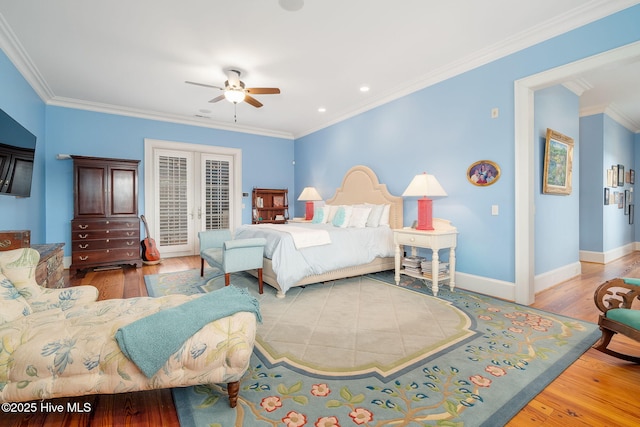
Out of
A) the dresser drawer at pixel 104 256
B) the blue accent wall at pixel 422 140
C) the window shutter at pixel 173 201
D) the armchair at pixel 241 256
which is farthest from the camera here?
the window shutter at pixel 173 201

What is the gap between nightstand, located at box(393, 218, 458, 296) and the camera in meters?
3.45

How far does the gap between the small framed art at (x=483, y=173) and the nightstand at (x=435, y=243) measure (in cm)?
64

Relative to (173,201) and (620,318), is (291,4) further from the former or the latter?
(173,201)

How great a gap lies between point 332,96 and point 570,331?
4.30 metres

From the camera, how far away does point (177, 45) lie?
329 centimetres

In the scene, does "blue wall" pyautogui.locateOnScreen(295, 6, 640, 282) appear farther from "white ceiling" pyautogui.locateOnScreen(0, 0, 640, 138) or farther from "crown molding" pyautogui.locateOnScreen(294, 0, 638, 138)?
"white ceiling" pyautogui.locateOnScreen(0, 0, 640, 138)

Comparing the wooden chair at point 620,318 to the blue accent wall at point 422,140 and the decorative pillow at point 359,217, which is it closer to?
the blue accent wall at point 422,140

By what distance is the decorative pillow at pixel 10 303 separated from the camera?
158cm

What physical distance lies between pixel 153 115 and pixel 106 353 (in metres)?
5.59

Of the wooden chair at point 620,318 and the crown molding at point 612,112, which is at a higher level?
the crown molding at point 612,112

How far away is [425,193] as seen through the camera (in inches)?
143

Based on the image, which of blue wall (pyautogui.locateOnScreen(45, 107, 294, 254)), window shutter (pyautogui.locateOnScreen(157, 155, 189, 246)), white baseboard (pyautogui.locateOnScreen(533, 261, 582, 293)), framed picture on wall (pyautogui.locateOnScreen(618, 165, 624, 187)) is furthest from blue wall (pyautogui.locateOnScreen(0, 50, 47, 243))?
framed picture on wall (pyautogui.locateOnScreen(618, 165, 624, 187))

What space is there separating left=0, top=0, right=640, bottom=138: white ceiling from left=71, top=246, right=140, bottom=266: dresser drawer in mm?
2585

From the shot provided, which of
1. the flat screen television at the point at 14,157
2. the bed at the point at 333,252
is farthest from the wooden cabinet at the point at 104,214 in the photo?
the bed at the point at 333,252
